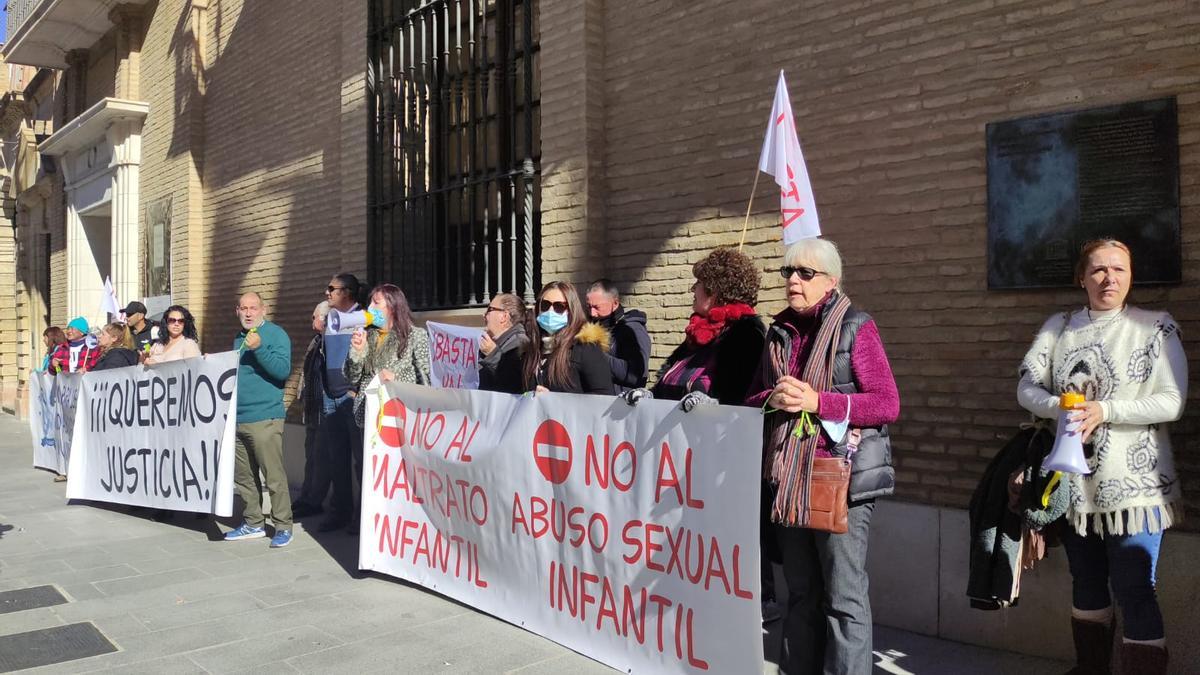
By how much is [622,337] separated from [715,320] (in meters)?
1.51

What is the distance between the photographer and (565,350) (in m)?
4.77

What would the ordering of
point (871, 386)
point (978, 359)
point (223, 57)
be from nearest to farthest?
point (871, 386)
point (978, 359)
point (223, 57)

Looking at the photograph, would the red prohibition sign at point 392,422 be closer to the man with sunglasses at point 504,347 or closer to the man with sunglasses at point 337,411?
the man with sunglasses at point 504,347

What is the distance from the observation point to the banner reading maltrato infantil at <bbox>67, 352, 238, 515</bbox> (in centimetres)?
664

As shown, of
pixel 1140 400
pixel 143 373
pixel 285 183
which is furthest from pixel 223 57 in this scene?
pixel 1140 400

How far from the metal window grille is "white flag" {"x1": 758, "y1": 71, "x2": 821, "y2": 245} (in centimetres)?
306

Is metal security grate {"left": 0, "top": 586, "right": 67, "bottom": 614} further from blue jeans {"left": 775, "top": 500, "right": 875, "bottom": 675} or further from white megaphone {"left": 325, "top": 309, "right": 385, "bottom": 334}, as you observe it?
blue jeans {"left": 775, "top": 500, "right": 875, "bottom": 675}

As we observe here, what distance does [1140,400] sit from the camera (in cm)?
343

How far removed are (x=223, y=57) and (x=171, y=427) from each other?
6.40 meters

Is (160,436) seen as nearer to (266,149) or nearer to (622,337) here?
(622,337)

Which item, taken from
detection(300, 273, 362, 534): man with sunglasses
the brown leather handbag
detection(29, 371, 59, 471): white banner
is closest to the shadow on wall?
detection(29, 371, 59, 471): white banner

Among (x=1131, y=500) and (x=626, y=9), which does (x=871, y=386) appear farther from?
(x=626, y=9)

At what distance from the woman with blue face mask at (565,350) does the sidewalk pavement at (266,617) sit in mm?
1223

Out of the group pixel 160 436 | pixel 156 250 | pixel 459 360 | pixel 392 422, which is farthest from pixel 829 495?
pixel 156 250
